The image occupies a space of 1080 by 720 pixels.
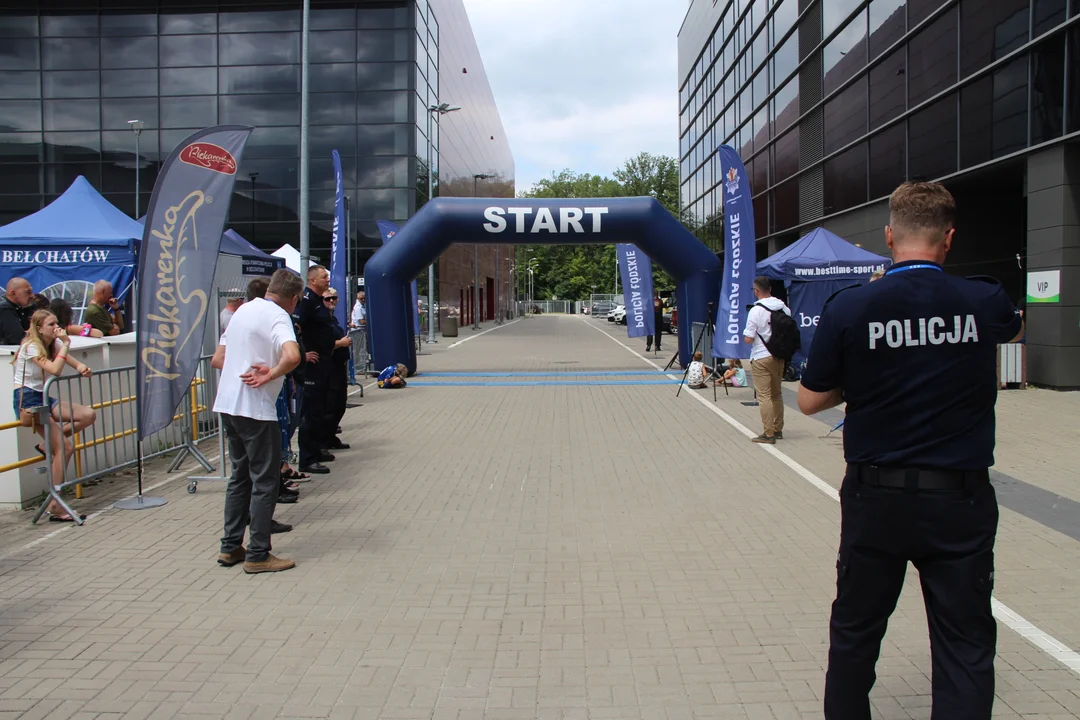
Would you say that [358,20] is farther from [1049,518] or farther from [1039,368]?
[1049,518]

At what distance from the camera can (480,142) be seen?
184ft

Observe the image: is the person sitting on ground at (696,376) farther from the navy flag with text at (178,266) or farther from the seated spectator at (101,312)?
the navy flag with text at (178,266)

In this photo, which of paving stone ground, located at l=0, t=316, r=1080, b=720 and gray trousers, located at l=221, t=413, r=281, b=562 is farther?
gray trousers, located at l=221, t=413, r=281, b=562

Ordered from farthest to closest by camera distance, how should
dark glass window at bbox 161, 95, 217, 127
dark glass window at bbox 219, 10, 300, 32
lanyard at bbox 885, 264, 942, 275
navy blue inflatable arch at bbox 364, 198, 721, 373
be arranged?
1. dark glass window at bbox 161, 95, 217, 127
2. dark glass window at bbox 219, 10, 300, 32
3. navy blue inflatable arch at bbox 364, 198, 721, 373
4. lanyard at bbox 885, 264, 942, 275

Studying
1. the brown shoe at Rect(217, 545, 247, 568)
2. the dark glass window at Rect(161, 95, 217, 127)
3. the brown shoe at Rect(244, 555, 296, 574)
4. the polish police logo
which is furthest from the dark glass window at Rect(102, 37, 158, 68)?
the brown shoe at Rect(244, 555, 296, 574)

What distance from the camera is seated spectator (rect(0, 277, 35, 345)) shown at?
8570mm

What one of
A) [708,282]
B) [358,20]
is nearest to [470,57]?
[358,20]

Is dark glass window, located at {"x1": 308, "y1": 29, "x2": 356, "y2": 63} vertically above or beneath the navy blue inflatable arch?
above

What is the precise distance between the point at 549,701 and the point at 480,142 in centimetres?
5509

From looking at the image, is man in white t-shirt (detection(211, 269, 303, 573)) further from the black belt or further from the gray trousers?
the black belt

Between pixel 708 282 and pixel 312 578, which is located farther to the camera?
pixel 708 282

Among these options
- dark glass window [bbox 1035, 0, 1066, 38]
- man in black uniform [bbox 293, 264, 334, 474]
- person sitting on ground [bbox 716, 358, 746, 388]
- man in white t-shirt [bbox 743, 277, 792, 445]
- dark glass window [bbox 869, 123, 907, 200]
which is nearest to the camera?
man in black uniform [bbox 293, 264, 334, 474]

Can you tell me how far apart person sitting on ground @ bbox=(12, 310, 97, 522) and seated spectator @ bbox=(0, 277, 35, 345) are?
84.6 inches

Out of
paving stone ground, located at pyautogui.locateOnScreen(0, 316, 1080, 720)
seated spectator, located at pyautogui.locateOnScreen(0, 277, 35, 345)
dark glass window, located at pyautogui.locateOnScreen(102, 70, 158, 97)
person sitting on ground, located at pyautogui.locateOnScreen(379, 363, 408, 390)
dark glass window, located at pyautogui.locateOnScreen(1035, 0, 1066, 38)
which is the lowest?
paving stone ground, located at pyautogui.locateOnScreen(0, 316, 1080, 720)
